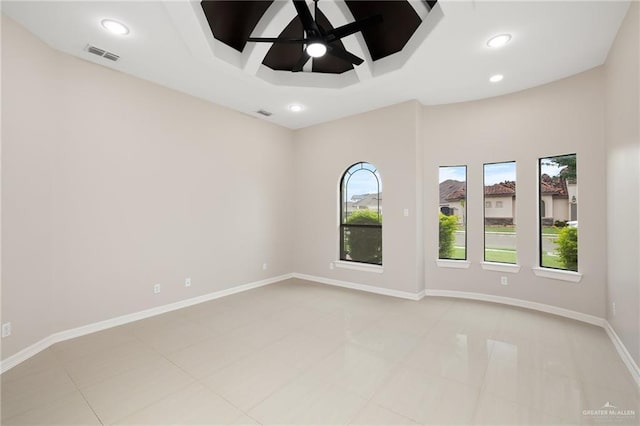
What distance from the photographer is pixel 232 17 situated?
10.5 feet

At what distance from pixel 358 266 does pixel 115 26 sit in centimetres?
454

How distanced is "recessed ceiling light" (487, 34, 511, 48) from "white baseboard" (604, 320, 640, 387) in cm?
317

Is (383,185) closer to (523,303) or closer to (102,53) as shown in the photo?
(523,303)

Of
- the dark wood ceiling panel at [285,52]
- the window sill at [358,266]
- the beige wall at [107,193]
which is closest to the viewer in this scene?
the beige wall at [107,193]

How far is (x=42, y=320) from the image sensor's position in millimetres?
2904

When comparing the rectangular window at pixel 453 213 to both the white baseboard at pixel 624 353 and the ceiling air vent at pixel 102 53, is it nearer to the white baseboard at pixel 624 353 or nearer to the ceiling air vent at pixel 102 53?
the white baseboard at pixel 624 353

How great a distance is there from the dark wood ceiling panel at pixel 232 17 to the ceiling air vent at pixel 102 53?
1.16m

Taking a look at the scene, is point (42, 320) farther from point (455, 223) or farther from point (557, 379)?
point (455, 223)

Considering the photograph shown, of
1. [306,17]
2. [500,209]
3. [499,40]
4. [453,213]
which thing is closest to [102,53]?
[306,17]

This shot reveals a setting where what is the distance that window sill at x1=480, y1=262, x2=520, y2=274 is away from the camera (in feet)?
13.7

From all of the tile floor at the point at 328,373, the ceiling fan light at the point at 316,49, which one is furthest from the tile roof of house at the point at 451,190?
the ceiling fan light at the point at 316,49

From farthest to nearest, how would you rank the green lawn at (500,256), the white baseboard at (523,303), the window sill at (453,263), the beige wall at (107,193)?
the window sill at (453,263) < the green lawn at (500,256) < the white baseboard at (523,303) < the beige wall at (107,193)

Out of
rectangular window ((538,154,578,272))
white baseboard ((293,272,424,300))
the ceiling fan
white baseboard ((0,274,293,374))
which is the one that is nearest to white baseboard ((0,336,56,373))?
white baseboard ((0,274,293,374))

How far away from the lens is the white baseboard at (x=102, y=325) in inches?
103
